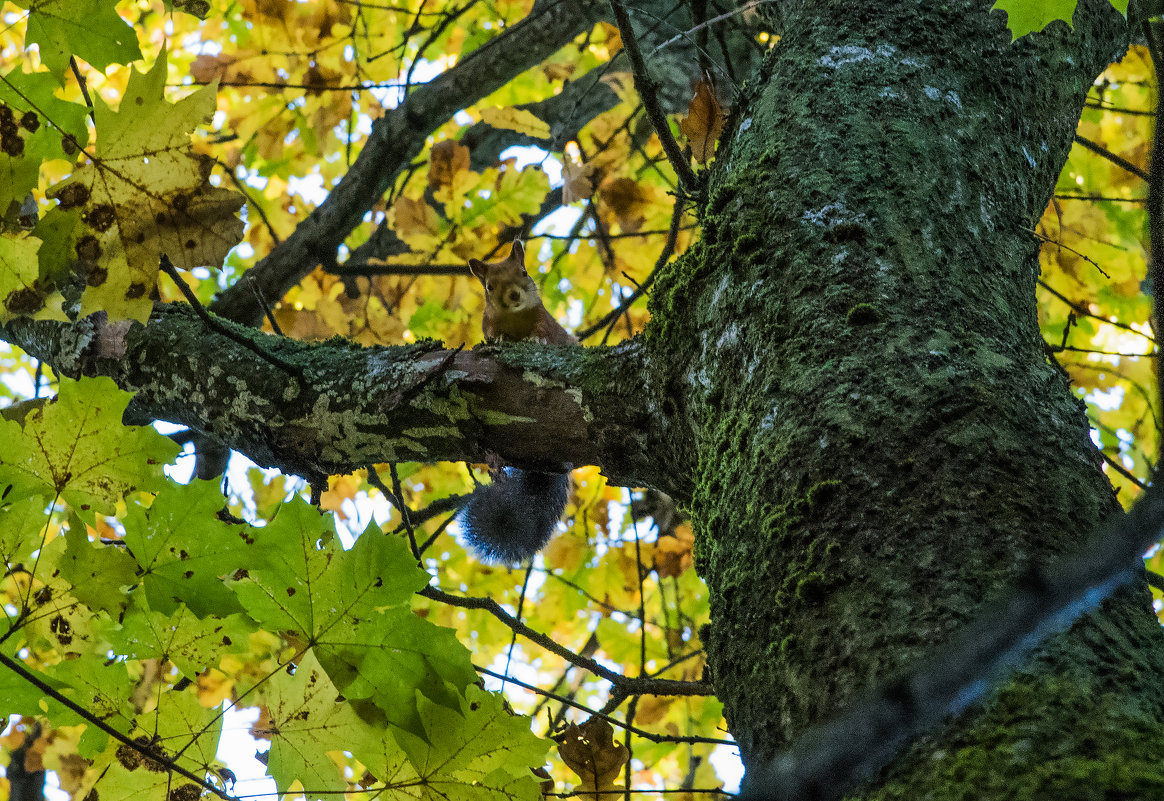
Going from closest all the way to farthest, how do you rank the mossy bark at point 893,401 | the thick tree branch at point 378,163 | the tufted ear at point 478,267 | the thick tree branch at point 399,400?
the mossy bark at point 893,401 → the thick tree branch at point 399,400 → the thick tree branch at point 378,163 → the tufted ear at point 478,267

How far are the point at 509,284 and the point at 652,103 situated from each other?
78.2 inches

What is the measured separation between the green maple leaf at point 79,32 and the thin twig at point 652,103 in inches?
28.2

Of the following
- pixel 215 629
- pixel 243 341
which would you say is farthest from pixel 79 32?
pixel 215 629

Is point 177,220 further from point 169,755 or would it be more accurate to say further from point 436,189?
point 436,189

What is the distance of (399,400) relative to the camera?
1377mm

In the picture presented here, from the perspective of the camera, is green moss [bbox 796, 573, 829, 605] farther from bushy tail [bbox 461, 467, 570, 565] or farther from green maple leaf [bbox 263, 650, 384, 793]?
bushy tail [bbox 461, 467, 570, 565]

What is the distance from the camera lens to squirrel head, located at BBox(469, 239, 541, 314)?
3297 millimetres

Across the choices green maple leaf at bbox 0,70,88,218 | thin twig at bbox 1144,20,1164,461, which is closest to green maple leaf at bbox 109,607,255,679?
green maple leaf at bbox 0,70,88,218

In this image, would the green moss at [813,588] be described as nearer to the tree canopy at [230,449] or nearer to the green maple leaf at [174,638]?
the tree canopy at [230,449]

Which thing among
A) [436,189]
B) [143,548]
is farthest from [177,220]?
[436,189]

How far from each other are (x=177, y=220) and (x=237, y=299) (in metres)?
1.42

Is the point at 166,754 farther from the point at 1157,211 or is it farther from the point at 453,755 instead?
the point at 1157,211

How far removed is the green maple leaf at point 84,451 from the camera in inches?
41.8

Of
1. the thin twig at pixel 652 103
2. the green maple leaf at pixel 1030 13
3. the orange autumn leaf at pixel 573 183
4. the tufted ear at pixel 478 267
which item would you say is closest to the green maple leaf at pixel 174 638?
the thin twig at pixel 652 103
